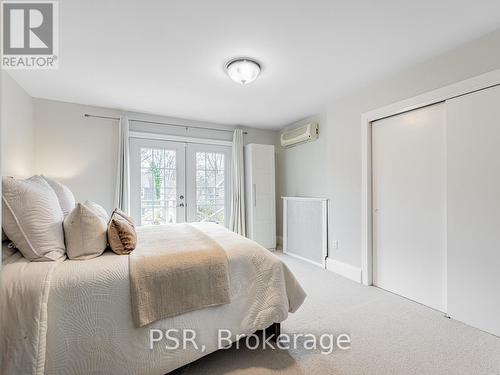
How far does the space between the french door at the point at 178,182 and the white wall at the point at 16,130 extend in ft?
3.82

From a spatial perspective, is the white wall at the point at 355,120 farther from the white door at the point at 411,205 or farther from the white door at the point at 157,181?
the white door at the point at 157,181

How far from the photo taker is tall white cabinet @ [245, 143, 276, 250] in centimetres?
425

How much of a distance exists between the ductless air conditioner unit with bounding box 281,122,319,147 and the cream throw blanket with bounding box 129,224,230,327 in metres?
2.70

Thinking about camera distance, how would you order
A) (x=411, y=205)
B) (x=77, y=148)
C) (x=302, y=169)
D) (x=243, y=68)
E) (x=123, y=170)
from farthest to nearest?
→ 1. (x=302, y=169)
2. (x=123, y=170)
3. (x=77, y=148)
4. (x=411, y=205)
5. (x=243, y=68)

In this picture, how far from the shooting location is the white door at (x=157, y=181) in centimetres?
369

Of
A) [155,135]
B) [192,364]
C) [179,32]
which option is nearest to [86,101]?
[155,135]

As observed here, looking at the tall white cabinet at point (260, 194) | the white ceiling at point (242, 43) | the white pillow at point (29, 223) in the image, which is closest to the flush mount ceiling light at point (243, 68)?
the white ceiling at point (242, 43)

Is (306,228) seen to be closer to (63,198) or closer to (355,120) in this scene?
(355,120)

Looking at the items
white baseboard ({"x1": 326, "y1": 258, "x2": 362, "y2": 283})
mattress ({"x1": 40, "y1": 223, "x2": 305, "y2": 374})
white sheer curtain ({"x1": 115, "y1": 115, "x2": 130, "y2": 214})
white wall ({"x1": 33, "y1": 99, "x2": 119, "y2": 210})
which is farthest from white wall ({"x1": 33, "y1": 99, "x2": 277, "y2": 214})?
white baseboard ({"x1": 326, "y1": 258, "x2": 362, "y2": 283})

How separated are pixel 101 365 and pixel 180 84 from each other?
2563 mm

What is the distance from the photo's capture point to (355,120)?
299 cm

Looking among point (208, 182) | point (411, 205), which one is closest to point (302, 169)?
point (208, 182)

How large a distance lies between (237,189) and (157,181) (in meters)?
1.33

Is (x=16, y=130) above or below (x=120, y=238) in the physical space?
above
